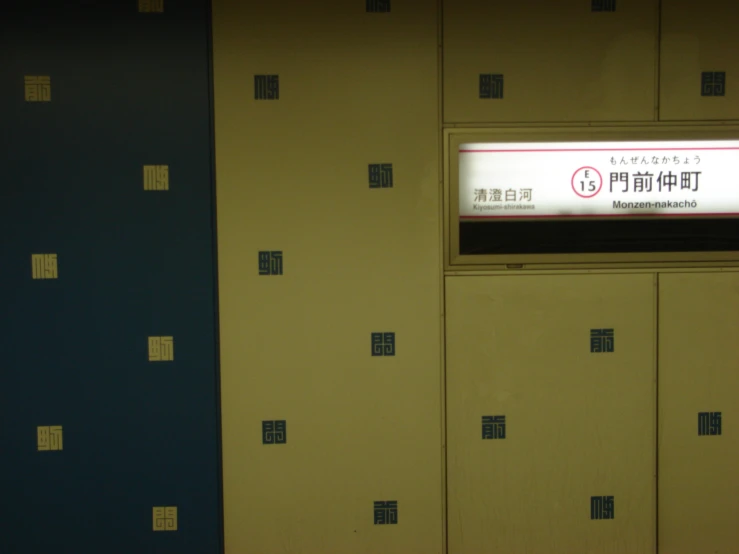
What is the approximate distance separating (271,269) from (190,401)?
0.71m

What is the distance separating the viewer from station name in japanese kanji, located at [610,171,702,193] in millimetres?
2551

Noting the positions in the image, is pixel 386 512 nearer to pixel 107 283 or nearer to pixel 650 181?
pixel 107 283

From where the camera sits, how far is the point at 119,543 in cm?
255

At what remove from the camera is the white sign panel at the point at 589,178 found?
254cm

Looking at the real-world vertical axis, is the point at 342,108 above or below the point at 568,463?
above

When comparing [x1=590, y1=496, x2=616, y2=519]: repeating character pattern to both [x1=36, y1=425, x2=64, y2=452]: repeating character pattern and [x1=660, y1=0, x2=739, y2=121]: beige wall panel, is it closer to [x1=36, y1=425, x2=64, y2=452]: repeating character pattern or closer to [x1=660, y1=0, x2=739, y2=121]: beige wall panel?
[x1=660, y1=0, x2=739, y2=121]: beige wall panel

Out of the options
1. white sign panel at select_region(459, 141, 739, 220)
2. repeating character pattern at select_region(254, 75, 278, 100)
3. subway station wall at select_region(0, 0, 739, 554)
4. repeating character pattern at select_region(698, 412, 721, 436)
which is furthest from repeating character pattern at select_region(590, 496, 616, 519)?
repeating character pattern at select_region(254, 75, 278, 100)

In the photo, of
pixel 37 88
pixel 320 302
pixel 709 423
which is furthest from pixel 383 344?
pixel 37 88

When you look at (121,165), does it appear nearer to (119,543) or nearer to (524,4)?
(119,543)

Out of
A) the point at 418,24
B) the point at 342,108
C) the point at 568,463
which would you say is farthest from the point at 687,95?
the point at 568,463

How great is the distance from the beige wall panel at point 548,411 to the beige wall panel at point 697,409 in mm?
74

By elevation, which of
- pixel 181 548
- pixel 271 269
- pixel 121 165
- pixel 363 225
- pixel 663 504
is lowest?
pixel 181 548

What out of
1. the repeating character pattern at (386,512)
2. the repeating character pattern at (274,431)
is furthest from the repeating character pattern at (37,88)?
the repeating character pattern at (386,512)

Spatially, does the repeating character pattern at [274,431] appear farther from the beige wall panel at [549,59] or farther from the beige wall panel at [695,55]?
the beige wall panel at [695,55]
